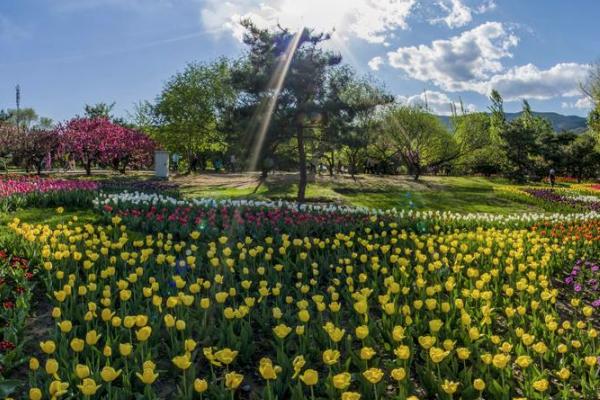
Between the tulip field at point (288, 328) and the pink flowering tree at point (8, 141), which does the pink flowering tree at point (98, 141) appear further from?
the tulip field at point (288, 328)

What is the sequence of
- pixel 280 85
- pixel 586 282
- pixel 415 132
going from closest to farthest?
pixel 586 282 → pixel 280 85 → pixel 415 132

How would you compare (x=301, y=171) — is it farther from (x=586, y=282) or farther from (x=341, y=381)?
(x=341, y=381)

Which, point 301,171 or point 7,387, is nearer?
point 7,387

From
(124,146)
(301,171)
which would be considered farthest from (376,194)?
(124,146)

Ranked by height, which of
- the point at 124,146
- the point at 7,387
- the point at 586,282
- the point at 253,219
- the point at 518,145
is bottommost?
the point at 586,282

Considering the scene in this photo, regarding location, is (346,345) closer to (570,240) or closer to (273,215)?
(273,215)

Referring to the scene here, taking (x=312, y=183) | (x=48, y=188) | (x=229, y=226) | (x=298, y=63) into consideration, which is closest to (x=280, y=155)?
(x=298, y=63)

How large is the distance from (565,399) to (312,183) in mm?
23012

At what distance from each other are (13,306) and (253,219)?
503cm

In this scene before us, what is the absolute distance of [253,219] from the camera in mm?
9680

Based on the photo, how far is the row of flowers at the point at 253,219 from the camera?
934 centimetres

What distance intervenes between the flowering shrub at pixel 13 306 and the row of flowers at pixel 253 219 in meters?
3.12

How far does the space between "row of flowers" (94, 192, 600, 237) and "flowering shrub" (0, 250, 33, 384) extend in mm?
3118

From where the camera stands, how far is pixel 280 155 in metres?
20.5
